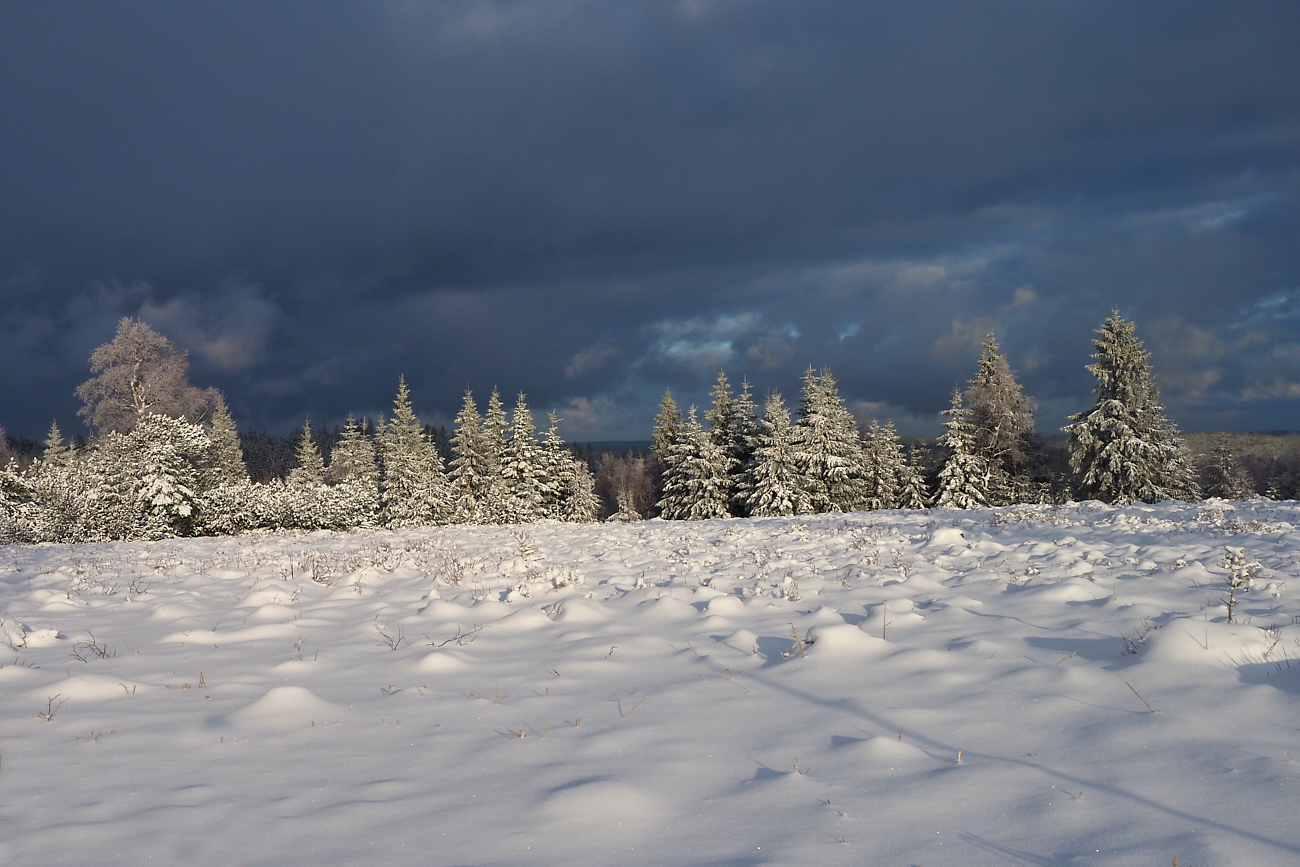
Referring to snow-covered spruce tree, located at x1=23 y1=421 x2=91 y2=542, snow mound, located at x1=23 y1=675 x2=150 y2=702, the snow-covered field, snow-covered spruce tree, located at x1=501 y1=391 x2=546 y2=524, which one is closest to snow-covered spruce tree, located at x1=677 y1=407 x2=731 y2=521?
snow-covered spruce tree, located at x1=501 y1=391 x2=546 y2=524

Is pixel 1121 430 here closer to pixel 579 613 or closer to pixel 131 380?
pixel 579 613

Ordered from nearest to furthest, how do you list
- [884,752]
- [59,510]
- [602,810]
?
[602,810] < [884,752] < [59,510]

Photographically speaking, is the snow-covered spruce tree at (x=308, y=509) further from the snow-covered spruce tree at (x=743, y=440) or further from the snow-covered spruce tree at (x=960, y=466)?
the snow-covered spruce tree at (x=960, y=466)

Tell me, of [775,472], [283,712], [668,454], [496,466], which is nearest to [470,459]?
[496,466]

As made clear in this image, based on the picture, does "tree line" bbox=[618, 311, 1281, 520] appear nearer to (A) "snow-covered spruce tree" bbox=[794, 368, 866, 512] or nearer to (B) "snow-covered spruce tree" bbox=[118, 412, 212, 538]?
(A) "snow-covered spruce tree" bbox=[794, 368, 866, 512]

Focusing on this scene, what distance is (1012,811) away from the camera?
2922mm

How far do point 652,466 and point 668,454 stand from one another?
764 centimetres

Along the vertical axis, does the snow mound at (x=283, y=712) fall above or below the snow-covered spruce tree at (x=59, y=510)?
below

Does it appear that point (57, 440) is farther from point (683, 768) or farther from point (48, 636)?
point (683, 768)

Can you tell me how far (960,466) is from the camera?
37531 mm

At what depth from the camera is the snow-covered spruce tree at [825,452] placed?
132ft

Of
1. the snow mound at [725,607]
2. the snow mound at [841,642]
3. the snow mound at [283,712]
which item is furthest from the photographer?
the snow mound at [725,607]

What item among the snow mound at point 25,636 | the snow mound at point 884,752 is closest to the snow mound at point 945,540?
the snow mound at point 884,752

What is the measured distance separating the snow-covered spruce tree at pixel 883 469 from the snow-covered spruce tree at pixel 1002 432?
673 cm
